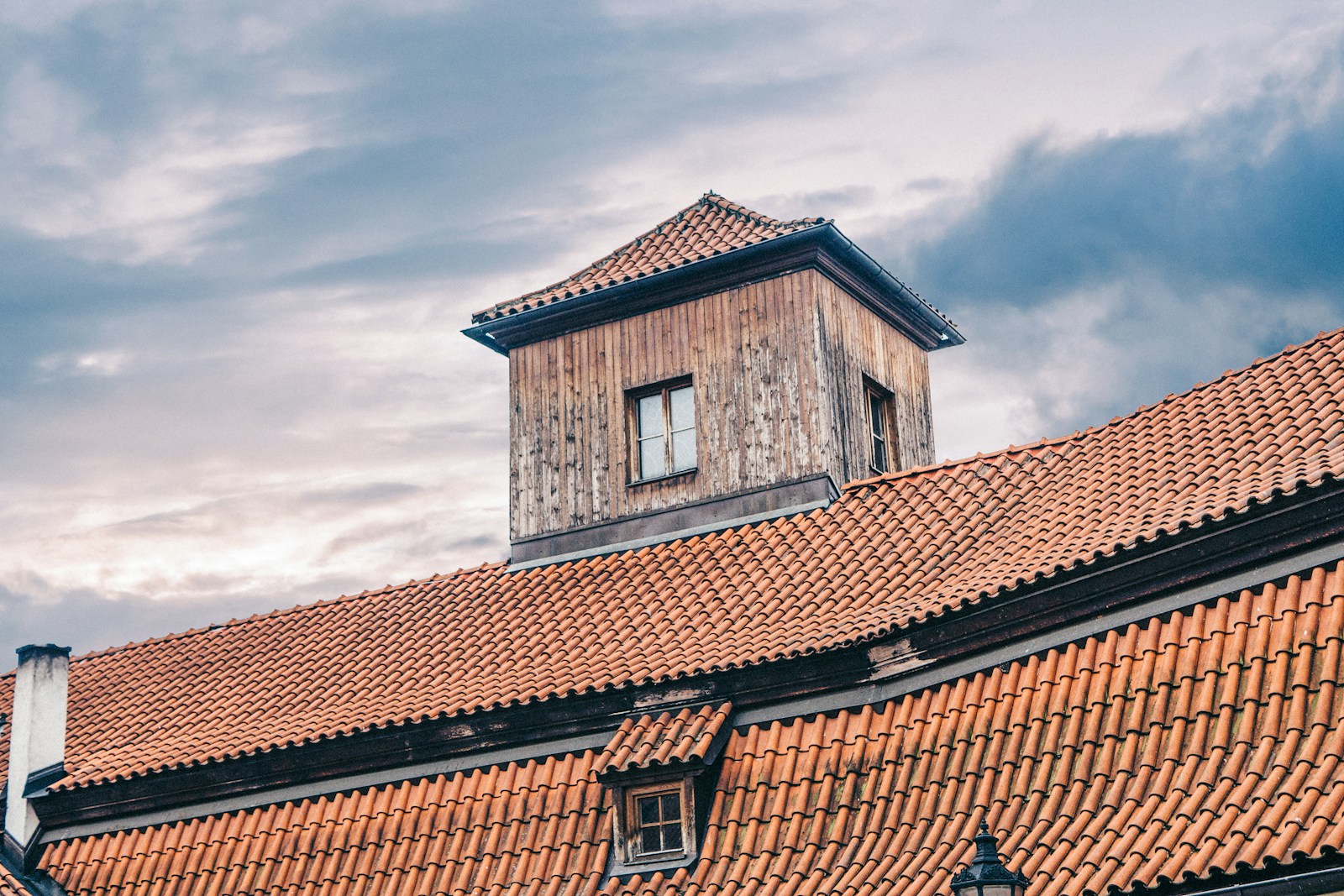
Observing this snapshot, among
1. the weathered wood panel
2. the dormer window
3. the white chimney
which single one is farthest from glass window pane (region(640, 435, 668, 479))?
the white chimney

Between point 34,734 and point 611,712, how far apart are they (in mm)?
7884

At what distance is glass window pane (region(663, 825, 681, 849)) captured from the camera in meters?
14.5

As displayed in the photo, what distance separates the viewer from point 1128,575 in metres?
12.8

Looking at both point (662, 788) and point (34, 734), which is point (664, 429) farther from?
point (34, 734)

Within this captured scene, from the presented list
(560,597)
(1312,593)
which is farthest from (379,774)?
(1312,593)

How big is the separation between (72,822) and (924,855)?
36.1 feet

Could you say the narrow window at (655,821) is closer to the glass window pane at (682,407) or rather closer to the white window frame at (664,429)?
the white window frame at (664,429)

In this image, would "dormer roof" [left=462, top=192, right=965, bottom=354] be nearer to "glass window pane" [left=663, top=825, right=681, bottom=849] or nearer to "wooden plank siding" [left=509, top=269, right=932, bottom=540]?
"wooden plank siding" [left=509, top=269, right=932, bottom=540]

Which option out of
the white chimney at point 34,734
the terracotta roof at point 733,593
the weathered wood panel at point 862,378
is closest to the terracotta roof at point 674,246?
the weathered wood panel at point 862,378

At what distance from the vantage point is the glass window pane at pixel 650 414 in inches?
837

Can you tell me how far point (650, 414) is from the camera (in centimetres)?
2139

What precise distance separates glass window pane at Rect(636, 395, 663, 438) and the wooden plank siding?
0.72ft

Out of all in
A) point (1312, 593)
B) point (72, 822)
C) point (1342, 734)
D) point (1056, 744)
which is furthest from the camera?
point (72, 822)

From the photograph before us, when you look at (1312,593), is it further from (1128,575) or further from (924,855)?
(924,855)
